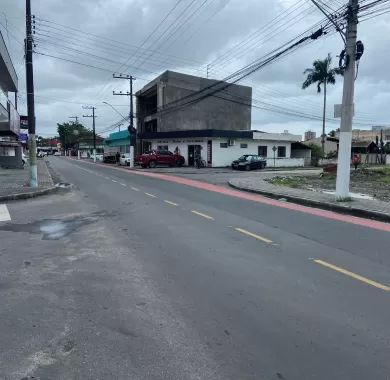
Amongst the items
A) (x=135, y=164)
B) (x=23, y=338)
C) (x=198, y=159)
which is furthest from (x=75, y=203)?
(x=135, y=164)

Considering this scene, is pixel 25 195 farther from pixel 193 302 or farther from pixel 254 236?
pixel 193 302

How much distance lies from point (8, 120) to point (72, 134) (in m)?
119

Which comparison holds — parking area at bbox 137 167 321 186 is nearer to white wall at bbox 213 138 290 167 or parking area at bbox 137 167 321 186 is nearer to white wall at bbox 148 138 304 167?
white wall at bbox 213 138 290 167

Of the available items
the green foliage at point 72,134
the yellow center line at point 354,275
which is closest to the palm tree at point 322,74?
the yellow center line at point 354,275

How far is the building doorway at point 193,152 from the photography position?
48.1 meters

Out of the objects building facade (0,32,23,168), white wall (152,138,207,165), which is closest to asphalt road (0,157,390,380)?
building facade (0,32,23,168)

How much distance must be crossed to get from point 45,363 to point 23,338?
0.63 metres

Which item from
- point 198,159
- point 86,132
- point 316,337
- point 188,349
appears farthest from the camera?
point 86,132

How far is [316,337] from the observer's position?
4.41 m

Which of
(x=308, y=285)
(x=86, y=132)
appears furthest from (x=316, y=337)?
(x=86, y=132)

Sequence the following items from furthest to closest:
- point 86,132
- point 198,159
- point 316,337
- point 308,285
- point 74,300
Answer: point 86,132 < point 198,159 < point 308,285 < point 74,300 < point 316,337

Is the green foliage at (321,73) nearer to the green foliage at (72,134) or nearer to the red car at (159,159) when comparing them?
the red car at (159,159)

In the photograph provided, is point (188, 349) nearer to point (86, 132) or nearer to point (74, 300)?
point (74, 300)

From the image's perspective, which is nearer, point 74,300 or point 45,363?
point 45,363
